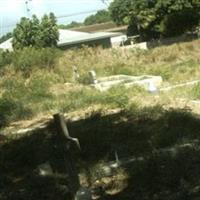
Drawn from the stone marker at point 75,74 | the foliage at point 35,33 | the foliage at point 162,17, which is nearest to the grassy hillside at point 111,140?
the stone marker at point 75,74

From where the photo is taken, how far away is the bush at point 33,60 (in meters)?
23.6

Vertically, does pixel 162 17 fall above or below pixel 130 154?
below

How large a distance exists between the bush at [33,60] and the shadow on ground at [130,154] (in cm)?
1221

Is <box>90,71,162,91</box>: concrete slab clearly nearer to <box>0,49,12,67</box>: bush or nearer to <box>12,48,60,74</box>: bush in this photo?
<box>12,48,60,74</box>: bush

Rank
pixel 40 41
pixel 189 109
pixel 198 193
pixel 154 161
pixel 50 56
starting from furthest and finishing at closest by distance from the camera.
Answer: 1. pixel 40 41
2. pixel 50 56
3. pixel 189 109
4. pixel 154 161
5. pixel 198 193

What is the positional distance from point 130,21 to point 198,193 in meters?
44.0

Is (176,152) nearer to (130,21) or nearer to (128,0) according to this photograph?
(130,21)

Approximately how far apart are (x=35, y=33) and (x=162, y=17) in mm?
12359

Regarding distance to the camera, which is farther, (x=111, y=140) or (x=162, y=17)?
(x=162, y=17)

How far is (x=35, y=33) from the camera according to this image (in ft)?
165

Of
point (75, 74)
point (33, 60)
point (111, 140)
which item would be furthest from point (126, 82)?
point (111, 140)

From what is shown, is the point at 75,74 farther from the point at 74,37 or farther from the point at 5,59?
the point at 74,37

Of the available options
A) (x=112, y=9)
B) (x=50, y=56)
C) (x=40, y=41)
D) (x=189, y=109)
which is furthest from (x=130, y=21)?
(x=189, y=109)

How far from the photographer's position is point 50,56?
2452cm
